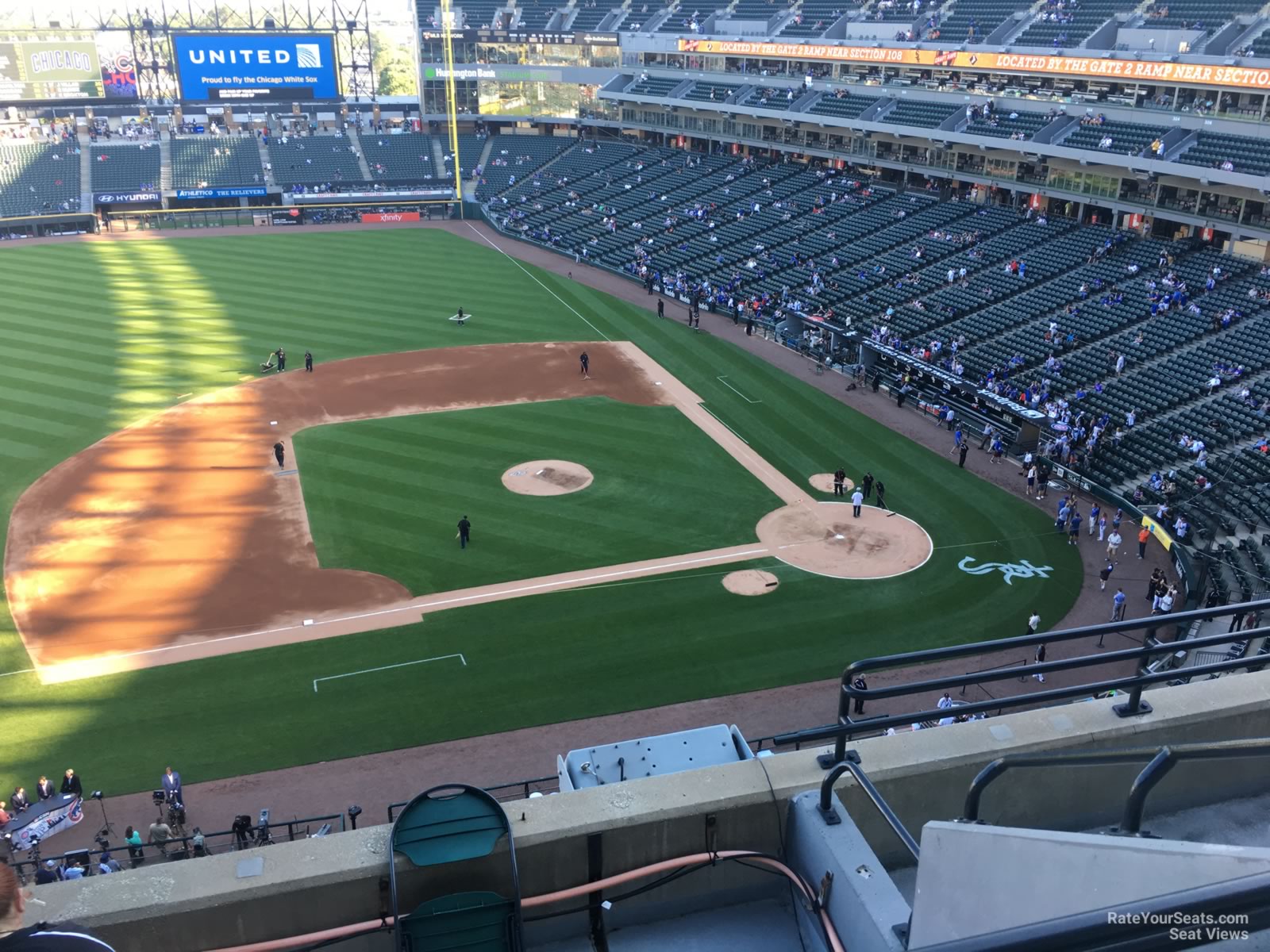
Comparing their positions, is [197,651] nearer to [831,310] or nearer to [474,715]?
[474,715]

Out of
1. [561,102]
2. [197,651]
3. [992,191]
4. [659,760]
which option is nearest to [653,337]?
[992,191]

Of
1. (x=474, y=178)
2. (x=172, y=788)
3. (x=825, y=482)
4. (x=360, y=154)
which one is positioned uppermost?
(x=360, y=154)

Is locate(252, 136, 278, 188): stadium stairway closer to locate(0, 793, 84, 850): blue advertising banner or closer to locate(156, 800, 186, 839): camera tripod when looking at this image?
locate(0, 793, 84, 850): blue advertising banner

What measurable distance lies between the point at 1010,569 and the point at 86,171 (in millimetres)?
77498

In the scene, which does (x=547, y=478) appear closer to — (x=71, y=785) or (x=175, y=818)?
(x=175, y=818)

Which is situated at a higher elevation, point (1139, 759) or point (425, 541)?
point (1139, 759)

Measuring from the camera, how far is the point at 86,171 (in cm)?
7594

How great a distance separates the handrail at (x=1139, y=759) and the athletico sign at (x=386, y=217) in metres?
78.3

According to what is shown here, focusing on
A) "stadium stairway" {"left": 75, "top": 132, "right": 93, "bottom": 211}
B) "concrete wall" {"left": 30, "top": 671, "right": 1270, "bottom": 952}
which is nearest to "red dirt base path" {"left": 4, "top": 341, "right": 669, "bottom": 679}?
"concrete wall" {"left": 30, "top": 671, "right": 1270, "bottom": 952}

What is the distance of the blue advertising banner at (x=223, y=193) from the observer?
76125 millimetres

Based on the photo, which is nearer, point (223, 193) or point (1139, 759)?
point (1139, 759)

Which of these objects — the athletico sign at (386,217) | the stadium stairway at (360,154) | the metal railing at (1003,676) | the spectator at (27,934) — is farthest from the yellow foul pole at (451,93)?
the spectator at (27,934)

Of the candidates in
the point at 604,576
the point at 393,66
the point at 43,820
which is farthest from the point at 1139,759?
the point at 393,66

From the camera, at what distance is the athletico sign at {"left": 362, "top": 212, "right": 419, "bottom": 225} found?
76812mm
